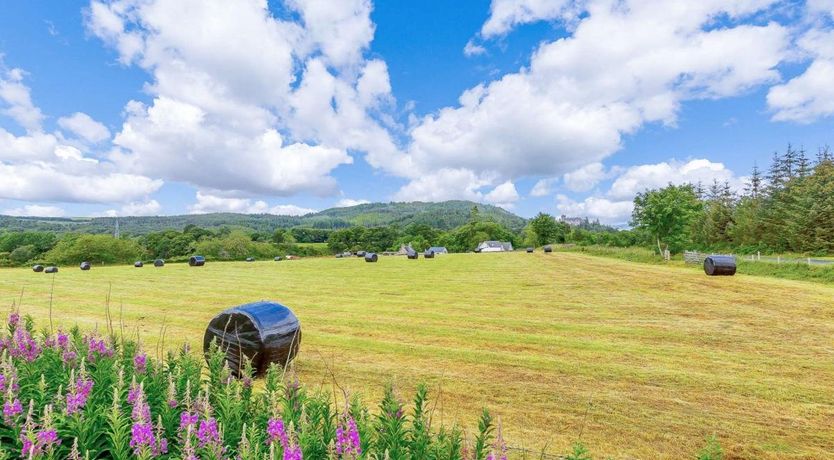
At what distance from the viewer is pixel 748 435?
608 cm

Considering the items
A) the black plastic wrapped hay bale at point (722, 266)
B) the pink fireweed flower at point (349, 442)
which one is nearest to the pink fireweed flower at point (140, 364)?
the pink fireweed flower at point (349, 442)

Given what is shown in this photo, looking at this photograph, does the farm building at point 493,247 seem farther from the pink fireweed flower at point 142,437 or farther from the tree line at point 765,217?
the pink fireweed flower at point 142,437

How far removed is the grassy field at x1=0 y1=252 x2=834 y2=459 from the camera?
20.7ft

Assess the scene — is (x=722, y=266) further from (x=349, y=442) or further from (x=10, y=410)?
(x=10, y=410)

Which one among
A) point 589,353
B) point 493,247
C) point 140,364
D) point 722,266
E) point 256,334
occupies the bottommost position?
point 589,353

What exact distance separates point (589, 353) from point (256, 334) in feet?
26.3

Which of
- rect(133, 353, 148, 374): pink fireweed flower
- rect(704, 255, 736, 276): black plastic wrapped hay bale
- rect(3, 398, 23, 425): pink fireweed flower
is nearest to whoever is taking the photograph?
rect(3, 398, 23, 425): pink fireweed flower

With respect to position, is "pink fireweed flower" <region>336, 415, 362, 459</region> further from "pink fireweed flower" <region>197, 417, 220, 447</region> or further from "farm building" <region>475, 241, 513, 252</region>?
"farm building" <region>475, 241, 513, 252</region>

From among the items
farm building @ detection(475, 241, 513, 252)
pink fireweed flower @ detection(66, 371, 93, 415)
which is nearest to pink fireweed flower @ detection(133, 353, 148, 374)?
pink fireweed flower @ detection(66, 371, 93, 415)

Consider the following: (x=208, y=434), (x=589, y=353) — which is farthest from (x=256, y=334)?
(x=589, y=353)

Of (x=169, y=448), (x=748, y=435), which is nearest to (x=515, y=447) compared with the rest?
(x=748, y=435)

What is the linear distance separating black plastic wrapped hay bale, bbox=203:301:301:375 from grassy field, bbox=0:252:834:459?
0.89 metres

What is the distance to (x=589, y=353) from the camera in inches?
395

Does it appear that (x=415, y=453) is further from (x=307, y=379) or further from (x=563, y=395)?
(x=307, y=379)
